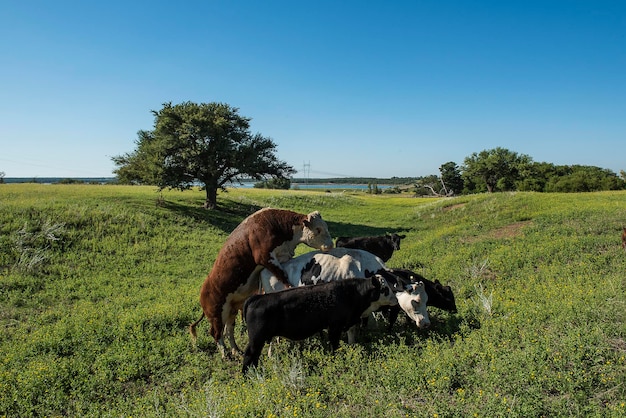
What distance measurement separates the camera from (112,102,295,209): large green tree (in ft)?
90.7

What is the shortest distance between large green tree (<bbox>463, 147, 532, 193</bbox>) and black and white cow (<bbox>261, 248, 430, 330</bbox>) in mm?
70277

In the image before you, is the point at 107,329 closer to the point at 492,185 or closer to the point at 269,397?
the point at 269,397

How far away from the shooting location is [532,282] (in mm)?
9562

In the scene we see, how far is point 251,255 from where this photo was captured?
743 centimetres

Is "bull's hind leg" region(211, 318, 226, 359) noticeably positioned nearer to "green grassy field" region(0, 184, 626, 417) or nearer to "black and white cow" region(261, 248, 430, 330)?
"green grassy field" region(0, 184, 626, 417)

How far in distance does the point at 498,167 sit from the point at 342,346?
73395 mm

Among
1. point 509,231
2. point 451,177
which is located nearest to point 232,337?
point 509,231

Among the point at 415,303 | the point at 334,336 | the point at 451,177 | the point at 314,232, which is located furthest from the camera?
the point at 451,177

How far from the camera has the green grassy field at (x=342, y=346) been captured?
4.69m

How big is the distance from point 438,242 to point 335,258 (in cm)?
1094

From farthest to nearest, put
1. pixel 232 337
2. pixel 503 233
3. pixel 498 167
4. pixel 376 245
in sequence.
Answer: pixel 498 167
pixel 503 233
pixel 376 245
pixel 232 337

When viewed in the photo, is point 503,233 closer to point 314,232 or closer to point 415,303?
point 415,303

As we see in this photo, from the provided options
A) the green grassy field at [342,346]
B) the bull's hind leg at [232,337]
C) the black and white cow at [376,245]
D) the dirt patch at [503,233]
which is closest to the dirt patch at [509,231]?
the dirt patch at [503,233]

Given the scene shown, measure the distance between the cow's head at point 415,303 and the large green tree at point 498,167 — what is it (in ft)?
231
